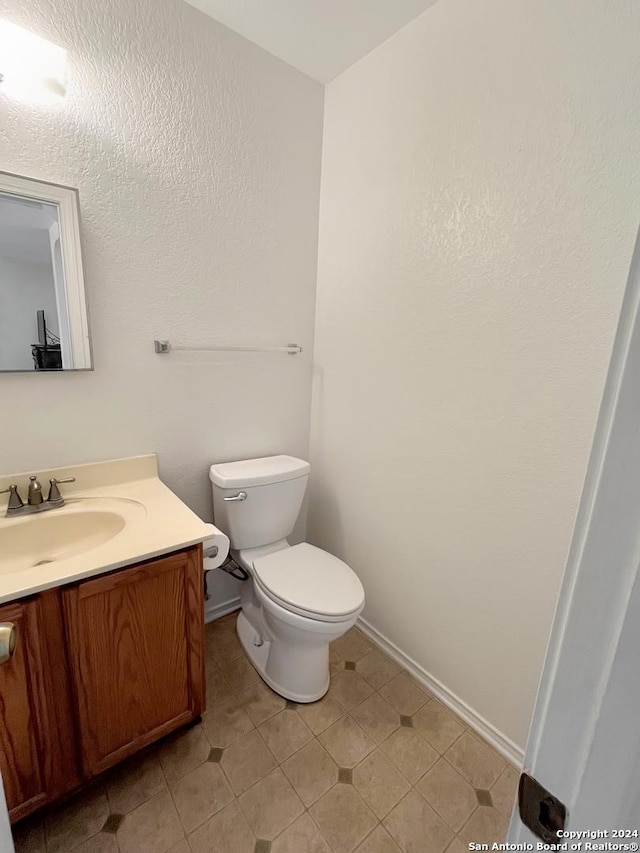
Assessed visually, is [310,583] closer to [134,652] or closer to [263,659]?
A: [263,659]

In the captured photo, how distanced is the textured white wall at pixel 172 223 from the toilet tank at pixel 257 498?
14 centimetres

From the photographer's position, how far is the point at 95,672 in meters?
1.04

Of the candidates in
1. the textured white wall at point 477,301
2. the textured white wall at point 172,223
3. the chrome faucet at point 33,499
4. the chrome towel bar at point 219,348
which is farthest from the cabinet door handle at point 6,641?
the textured white wall at point 477,301

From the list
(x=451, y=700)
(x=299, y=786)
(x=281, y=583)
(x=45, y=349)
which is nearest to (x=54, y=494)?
(x=45, y=349)

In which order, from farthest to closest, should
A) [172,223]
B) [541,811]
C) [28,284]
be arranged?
1. [172,223]
2. [28,284]
3. [541,811]

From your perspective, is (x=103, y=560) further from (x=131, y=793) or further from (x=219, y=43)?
(x=219, y=43)

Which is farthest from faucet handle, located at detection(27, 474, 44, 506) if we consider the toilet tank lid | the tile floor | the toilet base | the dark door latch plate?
the dark door latch plate

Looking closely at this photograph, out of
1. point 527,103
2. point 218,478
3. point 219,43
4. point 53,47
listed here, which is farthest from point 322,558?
point 219,43

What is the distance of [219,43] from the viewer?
4.67 ft

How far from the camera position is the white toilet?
1369mm

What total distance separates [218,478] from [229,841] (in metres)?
1.08

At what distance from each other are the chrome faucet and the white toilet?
1.79 ft

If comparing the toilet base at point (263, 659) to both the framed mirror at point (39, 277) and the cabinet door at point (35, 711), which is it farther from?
the framed mirror at point (39, 277)

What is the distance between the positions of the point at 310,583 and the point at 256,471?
20.0 inches
